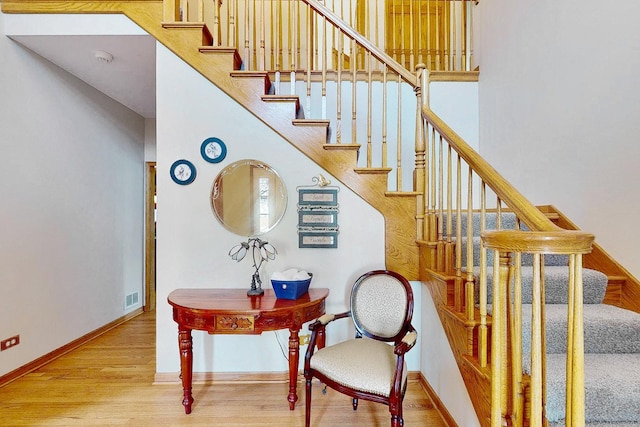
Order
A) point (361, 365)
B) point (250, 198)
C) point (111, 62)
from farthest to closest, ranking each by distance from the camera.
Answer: point (111, 62), point (250, 198), point (361, 365)

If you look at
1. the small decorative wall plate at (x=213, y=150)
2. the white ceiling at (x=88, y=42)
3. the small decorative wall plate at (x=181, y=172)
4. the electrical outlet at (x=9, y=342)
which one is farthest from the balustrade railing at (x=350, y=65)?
the electrical outlet at (x=9, y=342)

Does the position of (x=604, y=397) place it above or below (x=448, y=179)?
below

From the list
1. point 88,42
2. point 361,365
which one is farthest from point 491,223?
point 88,42

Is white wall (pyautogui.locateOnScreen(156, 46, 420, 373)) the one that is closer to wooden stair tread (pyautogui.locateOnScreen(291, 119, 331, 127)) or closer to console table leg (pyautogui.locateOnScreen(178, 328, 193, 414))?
wooden stair tread (pyautogui.locateOnScreen(291, 119, 331, 127))

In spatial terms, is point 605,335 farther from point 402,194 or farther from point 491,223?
point 402,194

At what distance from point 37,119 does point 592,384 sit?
4.02m

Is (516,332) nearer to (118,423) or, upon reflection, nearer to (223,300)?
(223,300)

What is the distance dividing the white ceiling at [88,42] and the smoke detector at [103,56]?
0.03 meters

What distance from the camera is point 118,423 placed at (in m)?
2.07

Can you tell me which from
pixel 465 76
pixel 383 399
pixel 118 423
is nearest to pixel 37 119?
pixel 118 423

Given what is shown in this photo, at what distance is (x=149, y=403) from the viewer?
7.48 ft

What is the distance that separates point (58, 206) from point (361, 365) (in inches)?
116

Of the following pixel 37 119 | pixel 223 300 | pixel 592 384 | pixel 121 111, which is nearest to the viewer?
pixel 592 384

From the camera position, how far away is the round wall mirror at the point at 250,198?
2.60 m
